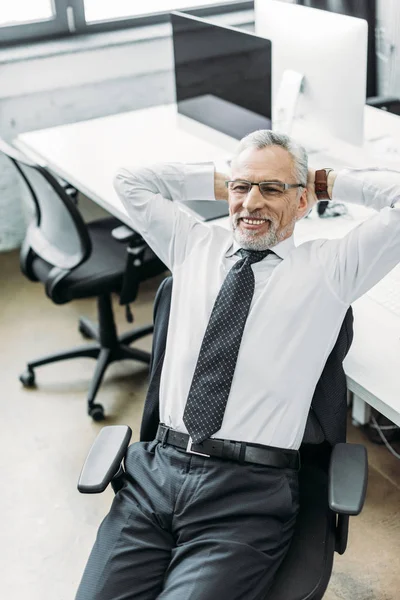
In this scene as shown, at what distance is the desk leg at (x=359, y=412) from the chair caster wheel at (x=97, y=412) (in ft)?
2.97

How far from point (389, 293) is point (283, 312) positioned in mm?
439

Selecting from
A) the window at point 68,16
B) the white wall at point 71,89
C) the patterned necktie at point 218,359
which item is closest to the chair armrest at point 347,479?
the patterned necktie at point 218,359

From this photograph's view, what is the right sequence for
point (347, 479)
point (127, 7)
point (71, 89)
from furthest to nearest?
point (127, 7) → point (71, 89) → point (347, 479)

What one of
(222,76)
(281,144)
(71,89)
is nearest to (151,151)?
(222,76)

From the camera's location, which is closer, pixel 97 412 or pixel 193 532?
pixel 193 532

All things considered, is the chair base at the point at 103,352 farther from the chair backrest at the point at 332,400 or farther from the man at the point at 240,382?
the chair backrest at the point at 332,400

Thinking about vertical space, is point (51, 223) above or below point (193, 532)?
above

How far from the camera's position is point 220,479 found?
161 centimetres

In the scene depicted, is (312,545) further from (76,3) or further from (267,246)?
(76,3)

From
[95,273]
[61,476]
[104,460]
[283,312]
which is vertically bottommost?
[61,476]

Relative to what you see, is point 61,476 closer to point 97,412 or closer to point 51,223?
point 97,412

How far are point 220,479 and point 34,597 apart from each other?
838 mm

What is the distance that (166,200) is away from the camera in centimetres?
196

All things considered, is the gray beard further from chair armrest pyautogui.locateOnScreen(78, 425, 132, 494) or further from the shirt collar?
chair armrest pyautogui.locateOnScreen(78, 425, 132, 494)
